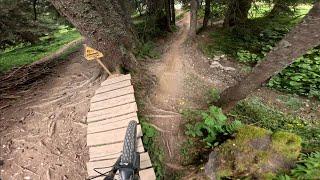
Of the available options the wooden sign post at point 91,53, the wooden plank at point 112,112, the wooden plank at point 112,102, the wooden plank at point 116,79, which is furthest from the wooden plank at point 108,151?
the wooden sign post at point 91,53

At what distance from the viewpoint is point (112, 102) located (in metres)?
6.48

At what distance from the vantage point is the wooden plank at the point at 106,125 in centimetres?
576

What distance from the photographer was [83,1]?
691 cm

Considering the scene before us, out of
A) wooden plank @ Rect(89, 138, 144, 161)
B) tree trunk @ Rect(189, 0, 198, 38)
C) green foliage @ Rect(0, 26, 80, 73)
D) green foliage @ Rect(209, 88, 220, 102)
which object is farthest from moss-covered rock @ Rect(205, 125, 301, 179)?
green foliage @ Rect(0, 26, 80, 73)

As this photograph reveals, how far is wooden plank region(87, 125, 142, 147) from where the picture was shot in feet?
18.0

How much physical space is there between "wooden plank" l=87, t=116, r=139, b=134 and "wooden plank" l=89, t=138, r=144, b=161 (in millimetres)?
434

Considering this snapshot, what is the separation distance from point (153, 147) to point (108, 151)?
963mm

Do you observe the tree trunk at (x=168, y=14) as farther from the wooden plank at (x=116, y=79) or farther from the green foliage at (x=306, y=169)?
the green foliage at (x=306, y=169)

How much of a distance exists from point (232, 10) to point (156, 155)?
25.3ft

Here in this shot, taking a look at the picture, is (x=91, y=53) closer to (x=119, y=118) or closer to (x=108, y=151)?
(x=119, y=118)

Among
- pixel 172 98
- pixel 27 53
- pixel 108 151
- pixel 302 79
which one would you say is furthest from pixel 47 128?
pixel 27 53

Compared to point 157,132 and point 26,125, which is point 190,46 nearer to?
point 157,132

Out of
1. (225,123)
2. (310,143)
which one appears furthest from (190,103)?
(310,143)

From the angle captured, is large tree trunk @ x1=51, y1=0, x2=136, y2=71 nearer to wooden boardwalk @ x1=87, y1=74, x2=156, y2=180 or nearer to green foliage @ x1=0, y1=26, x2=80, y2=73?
wooden boardwalk @ x1=87, y1=74, x2=156, y2=180
